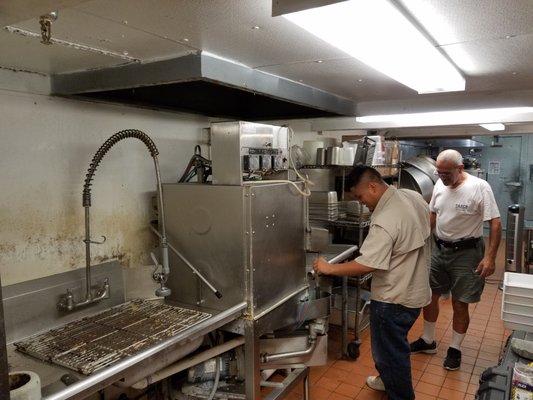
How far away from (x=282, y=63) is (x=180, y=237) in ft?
3.45

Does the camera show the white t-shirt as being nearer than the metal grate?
No

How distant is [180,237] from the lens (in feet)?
7.00

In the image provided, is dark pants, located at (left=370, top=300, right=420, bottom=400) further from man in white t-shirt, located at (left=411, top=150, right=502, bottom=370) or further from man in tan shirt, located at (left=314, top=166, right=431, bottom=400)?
man in white t-shirt, located at (left=411, top=150, right=502, bottom=370)

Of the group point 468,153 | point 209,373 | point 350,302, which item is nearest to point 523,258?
point 350,302

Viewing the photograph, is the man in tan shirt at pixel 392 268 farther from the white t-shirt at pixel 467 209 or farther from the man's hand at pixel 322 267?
the white t-shirt at pixel 467 209

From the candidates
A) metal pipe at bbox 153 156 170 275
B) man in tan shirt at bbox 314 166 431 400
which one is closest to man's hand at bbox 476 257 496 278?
man in tan shirt at bbox 314 166 431 400

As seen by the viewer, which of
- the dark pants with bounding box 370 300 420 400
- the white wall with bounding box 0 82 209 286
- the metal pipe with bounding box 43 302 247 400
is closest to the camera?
the metal pipe with bounding box 43 302 247 400

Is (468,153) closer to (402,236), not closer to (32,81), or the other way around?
(402,236)

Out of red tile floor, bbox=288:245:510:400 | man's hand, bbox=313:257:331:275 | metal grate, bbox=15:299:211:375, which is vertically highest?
man's hand, bbox=313:257:331:275

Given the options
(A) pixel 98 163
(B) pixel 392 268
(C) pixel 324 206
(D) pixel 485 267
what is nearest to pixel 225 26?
(A) pixel 98 163


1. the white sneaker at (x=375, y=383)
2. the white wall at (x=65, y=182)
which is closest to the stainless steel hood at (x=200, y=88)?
the white wall at (x=65, y=182)

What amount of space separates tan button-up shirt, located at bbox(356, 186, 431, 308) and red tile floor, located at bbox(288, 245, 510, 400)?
843mm

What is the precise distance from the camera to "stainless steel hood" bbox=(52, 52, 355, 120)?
1.64 meters

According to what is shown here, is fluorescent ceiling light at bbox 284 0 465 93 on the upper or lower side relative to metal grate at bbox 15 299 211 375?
upper
